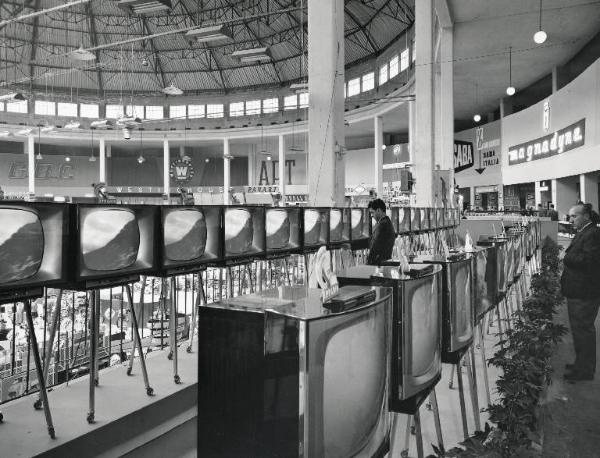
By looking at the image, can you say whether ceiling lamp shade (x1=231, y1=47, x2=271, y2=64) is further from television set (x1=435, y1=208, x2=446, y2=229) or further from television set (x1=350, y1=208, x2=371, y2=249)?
television set (x1=350, y1=208, x2=371, y2=249)

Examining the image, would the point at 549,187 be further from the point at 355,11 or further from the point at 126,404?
the point at 126,404

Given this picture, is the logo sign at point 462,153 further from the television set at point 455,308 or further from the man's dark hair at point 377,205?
the television set at point 455,308

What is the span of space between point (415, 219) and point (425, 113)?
558cm

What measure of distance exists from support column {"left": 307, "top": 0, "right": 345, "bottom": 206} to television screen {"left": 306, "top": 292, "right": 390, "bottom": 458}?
634 centimetres

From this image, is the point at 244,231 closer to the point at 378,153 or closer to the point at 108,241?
the point at 108,241

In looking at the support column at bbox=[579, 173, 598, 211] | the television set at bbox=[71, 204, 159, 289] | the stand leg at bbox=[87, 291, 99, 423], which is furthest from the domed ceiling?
the stand leg at bbox=[87, 291, 99, 423]

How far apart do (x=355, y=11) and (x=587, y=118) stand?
12.9 metres

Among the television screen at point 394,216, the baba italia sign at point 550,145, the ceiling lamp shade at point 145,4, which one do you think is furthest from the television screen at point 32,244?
the baba italia sign at point 550,145

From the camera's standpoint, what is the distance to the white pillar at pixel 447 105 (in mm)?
14414

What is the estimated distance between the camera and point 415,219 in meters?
8.84

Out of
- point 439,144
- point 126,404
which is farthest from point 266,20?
point 126,404

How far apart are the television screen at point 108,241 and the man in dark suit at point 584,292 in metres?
3.59

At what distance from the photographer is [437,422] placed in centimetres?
218

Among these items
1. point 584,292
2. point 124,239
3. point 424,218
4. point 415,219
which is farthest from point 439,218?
point 124,239
